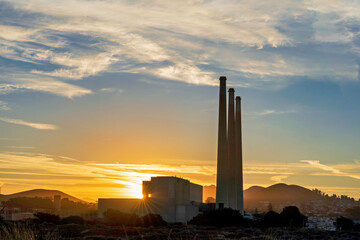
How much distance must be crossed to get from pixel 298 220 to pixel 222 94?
94.6ft

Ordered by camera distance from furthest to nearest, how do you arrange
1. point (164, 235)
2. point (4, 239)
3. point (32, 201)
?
point (32, 201) < point (164, 235) < point (4, 239)

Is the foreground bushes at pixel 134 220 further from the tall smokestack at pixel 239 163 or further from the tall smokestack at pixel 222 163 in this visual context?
the tall smokestack at pixel 239 163

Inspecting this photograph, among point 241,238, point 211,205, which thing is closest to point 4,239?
point 241,238

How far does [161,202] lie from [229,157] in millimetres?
18274

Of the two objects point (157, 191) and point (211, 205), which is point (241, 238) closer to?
point (157, 191)

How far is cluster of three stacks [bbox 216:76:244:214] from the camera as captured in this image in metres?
85.6


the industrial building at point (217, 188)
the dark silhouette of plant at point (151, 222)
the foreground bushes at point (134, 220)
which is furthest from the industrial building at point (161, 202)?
the dark silhouette of plant at point (151, 222)

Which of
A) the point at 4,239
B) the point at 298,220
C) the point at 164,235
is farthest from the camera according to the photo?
the point at 298,220

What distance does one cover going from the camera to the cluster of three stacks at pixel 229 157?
3369 inches

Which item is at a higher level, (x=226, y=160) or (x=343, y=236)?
(x=226, y=160)

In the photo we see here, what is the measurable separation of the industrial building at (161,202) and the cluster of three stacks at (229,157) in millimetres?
7380

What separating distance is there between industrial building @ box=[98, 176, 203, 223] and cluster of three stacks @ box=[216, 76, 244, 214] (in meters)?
7.38

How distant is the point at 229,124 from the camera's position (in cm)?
9125

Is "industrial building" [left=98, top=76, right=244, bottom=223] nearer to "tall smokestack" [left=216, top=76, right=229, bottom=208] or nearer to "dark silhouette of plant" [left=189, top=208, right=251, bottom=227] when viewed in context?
"tall smokestack" [left=216, top=76, right=229, bottom=208]
